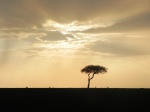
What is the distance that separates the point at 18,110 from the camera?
3625 centimetres

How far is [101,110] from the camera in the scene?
37.8 meters

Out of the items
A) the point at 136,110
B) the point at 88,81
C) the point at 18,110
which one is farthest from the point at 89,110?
the point at 88,81

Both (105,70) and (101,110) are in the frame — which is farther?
(105,70)

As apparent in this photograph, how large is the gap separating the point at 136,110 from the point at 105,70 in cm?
9576

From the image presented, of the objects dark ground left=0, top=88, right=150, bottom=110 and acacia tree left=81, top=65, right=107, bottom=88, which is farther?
acacia tree left=81, top=65, right=107, bottom=88

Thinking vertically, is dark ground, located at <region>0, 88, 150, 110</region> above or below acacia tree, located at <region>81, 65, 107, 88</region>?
below

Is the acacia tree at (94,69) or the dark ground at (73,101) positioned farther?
the acacia tree at (94,69)

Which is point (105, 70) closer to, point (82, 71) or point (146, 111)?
point (82, 71)

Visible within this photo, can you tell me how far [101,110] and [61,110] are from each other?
174 inches

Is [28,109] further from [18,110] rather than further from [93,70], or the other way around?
[93,70]

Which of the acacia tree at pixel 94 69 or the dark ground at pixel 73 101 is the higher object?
the acacia tree at pixel 94 69

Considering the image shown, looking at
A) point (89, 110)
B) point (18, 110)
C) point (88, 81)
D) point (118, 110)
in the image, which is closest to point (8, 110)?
point (18, 110)

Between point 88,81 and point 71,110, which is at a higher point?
point 88,81

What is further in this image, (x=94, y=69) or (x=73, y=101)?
(x=94, y=69)
